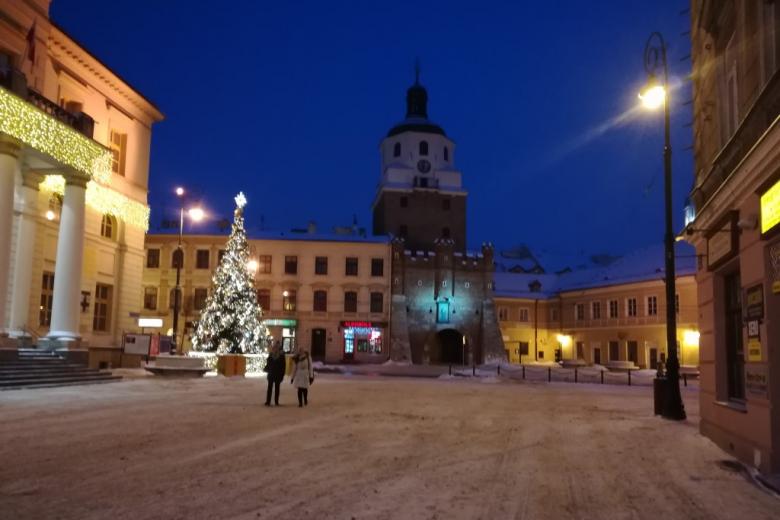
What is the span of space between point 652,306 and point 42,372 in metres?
46.1

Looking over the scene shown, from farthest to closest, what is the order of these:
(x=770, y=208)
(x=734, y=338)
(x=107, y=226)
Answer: (x=107, y=226), (x=734, y=338), (x=770, y=208)

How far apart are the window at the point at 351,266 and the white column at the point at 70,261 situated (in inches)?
1370

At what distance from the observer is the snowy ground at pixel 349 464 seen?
6.88 m

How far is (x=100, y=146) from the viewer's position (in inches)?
1016

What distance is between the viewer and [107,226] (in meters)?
31.8

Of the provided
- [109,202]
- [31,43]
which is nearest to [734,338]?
[31,43]

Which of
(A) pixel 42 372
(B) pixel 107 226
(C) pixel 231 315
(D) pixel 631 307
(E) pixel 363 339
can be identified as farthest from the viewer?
(E) pixel 363 339

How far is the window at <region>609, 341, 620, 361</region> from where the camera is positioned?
190ft

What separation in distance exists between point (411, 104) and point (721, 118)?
2601 inches

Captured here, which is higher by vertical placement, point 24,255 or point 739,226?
point 24,255

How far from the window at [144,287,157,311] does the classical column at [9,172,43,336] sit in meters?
31.1

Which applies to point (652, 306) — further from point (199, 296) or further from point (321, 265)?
point (199, 296)

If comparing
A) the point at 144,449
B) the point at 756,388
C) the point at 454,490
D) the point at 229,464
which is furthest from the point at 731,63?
the point at 144,449

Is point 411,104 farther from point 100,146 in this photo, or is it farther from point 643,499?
point 643,499
